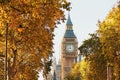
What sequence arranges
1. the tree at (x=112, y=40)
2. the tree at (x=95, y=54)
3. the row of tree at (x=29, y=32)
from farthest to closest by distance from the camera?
the tree at (x=95, y=54), the tree at (x=112, y=40), the row of tree at (x=29, y=32)

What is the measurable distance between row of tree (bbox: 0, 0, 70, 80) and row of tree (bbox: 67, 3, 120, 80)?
13077 millimetres

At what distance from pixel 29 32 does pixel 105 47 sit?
2276 cm

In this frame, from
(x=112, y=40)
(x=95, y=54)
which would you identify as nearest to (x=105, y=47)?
(x=112, y=40)

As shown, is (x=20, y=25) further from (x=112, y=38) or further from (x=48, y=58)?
(x=112, y=38)

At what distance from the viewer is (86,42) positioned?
214 ft

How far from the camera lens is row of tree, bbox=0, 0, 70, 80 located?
99.3 feet

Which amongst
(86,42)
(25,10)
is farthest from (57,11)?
(86,42)

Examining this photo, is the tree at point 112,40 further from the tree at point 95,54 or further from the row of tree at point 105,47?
the tree at point 95,54

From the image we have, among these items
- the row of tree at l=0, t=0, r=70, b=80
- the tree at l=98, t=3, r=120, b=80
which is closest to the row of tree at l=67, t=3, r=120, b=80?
the tree at l=98, t=3, r=120, b=80

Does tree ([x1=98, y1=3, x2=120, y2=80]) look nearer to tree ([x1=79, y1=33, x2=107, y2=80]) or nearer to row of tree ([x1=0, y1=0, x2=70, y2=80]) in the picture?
tree ([x1=79, y1=33, x2=107, y2=80])

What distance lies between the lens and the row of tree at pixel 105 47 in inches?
2335

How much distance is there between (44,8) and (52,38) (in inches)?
376

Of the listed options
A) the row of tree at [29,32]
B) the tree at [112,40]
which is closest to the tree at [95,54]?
the tree at [112,40]

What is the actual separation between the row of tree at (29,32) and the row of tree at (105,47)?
13.1 m
